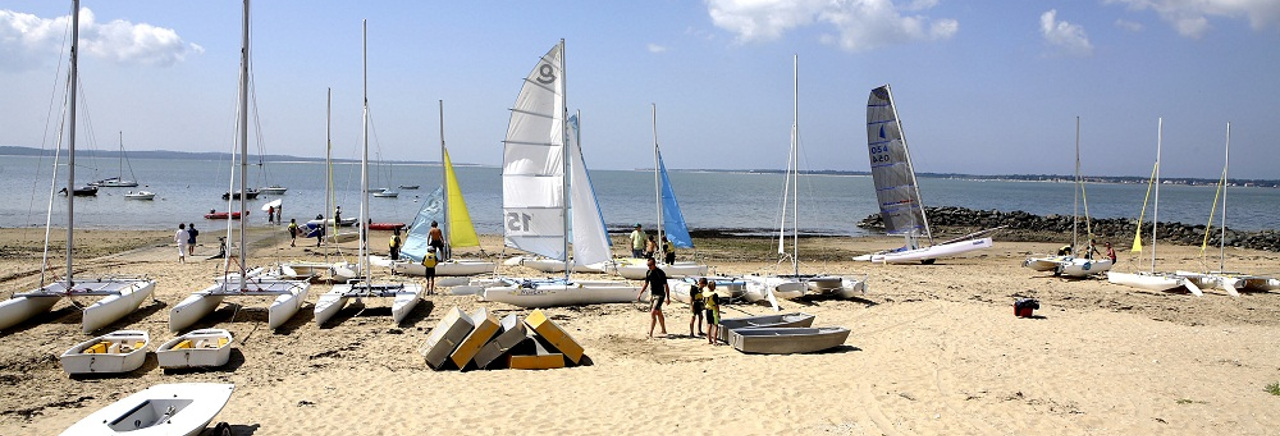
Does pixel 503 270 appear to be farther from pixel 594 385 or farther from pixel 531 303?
pixel 594 385

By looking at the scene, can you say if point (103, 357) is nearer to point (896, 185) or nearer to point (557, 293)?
point (557, 293)

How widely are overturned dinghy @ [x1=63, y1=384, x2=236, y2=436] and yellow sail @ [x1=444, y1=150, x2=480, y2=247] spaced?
1325 centimetres

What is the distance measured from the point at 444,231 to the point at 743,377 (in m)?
12.6

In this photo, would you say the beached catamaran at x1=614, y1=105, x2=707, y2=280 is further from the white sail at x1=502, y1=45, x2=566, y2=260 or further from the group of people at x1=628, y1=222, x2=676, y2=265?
the white sail at x1=502, y1=45, x2=566, y2=260

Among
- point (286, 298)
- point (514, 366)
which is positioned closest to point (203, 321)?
point (286, 298)

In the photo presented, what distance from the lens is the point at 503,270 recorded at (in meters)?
22.7

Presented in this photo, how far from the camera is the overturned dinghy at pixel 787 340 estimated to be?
41.4 ft

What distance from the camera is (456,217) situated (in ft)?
72.4

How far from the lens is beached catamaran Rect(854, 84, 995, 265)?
25188mm

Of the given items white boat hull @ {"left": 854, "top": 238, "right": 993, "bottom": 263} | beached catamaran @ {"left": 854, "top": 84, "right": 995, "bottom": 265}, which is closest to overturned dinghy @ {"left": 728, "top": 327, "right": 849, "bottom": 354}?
beached catamaran @ {"left": 854, "top": 84, "right": 995, "bottom": 265}

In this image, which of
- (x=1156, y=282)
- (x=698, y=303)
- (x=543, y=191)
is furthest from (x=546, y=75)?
(x=1156, y=282)

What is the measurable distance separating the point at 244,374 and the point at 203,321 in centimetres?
432

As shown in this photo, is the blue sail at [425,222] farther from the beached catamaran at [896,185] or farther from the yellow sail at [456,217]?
the beached catamaran at [896,185]

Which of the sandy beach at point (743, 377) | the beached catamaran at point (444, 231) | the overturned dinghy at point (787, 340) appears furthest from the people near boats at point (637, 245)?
the overturned dinghy at point (787, 340)
